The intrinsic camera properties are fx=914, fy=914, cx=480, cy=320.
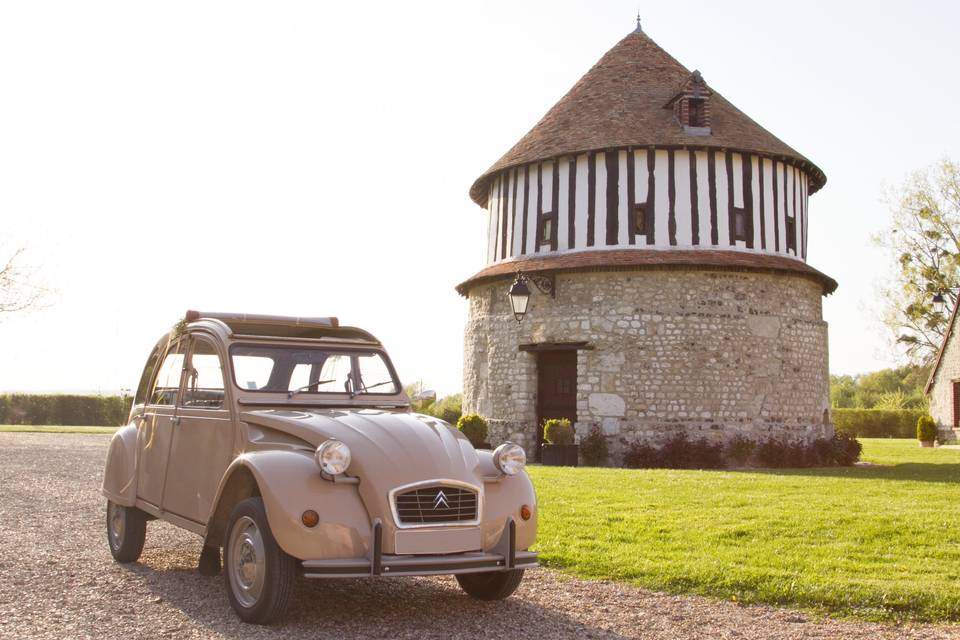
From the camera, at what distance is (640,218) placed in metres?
20.3

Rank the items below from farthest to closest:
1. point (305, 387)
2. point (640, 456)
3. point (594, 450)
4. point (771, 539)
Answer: point (594, 450), point (640, 456), point (771, 539), point (305, 387)

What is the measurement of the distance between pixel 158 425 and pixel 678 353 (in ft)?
45.5

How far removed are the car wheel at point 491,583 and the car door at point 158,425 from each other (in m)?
2.47

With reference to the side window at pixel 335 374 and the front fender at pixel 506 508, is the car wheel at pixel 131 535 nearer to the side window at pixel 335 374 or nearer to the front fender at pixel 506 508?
the side window at pixel 335 374

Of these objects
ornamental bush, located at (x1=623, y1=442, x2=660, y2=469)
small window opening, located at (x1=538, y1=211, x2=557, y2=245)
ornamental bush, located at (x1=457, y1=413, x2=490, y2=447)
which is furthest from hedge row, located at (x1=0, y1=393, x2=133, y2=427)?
ornamental bush, located at (x1=623, y1=442, x2=660, y2=469)

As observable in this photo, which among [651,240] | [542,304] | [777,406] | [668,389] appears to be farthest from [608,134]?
[777,406]

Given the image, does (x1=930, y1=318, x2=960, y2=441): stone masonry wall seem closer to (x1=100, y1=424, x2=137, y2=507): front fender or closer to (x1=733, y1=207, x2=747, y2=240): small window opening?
(x1=733, y1=207, x2=747, y2=240): small window opening

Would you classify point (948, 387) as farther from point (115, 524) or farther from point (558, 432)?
point (115, 524)

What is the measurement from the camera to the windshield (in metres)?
6.53

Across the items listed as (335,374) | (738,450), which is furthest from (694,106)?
(335,374)

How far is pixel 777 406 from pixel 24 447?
17965 mm

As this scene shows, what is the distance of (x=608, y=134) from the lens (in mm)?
20344

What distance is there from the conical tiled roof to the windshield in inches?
551

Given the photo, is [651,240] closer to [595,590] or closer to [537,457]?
[537,457]
